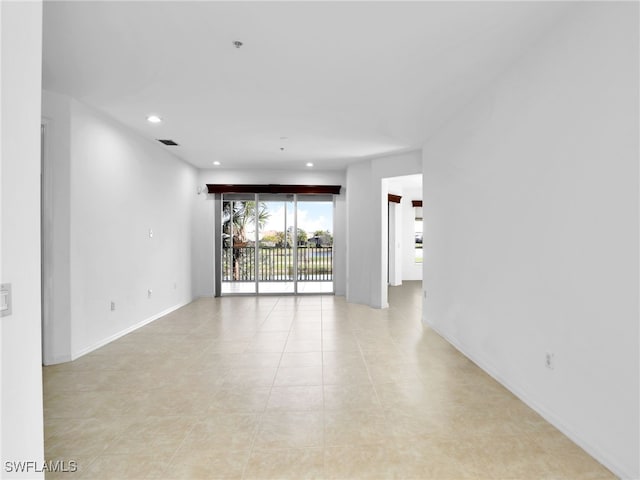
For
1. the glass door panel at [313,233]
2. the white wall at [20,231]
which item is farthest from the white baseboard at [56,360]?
the glass door panel at [313,233]

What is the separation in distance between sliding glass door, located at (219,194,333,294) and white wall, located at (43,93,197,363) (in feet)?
4.95

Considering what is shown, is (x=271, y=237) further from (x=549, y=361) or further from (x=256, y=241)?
(x=549, y=361)

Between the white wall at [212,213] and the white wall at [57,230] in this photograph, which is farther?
the white wall at [212,213]

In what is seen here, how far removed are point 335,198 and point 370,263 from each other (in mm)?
1691

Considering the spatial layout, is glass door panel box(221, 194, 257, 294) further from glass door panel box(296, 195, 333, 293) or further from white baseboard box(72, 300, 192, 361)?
white baseboard box(72, 300, 192, 361)

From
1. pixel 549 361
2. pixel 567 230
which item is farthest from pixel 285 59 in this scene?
pixel 549 361

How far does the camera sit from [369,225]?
6254 mm

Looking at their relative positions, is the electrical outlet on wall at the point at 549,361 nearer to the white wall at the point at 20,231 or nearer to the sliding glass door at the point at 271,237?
the white wall at the point at 20,231

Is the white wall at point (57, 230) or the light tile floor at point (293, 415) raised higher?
the white wall at point (57, 230)

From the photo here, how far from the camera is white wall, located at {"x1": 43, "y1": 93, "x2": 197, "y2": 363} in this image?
3.41 meters

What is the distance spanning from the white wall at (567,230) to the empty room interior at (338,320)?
0.01 metres

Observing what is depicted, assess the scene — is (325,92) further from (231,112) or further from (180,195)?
(180,195)

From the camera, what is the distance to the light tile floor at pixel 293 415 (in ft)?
6.12

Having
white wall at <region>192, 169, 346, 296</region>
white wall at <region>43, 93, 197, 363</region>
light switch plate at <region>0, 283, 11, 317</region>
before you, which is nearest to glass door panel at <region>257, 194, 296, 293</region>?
white wall at <region>192, 169, 346, 296</region>
